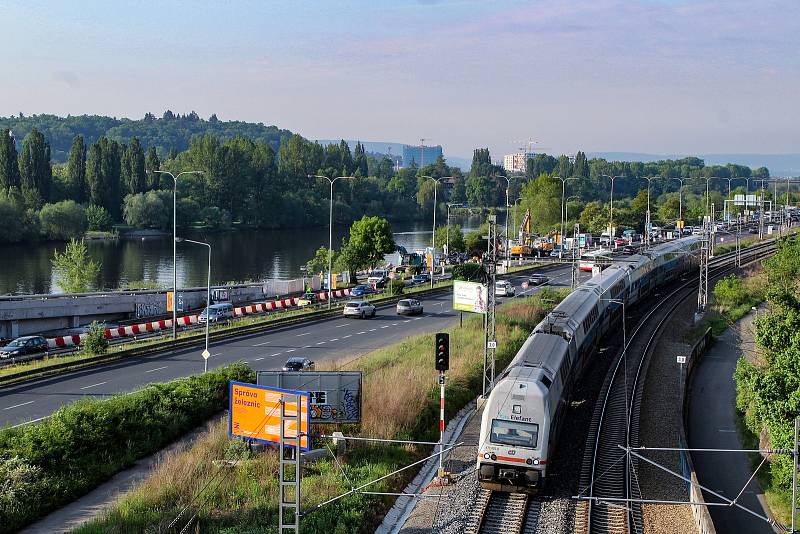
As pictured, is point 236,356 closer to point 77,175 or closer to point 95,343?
point 95,343

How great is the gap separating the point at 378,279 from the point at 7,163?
68.0m

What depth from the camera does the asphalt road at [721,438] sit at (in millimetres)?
22188

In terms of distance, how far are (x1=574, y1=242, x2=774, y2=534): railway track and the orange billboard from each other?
7.40 meters

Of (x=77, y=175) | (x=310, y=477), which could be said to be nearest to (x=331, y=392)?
(x=310, y=477)

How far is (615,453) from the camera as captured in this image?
24.7 meters

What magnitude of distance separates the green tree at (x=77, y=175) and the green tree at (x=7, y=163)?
32.5ft

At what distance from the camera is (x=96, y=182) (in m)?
124

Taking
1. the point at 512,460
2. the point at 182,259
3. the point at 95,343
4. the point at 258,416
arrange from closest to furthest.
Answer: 1. the point at 512,460
2. the point at 258,416
3. the point at 95,343
4. the point at 182,259

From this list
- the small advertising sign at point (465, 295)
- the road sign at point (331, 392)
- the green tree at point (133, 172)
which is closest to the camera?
the road sign at point (331, 392)

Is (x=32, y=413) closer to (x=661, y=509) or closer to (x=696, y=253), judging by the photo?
(x=661, y=509)

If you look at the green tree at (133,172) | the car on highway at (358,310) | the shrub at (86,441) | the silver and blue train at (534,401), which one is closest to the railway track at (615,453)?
the silver and blue train at (534,401)

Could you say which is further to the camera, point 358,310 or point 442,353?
point 358,310

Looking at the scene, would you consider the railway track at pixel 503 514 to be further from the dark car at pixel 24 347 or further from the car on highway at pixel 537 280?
the car on highway at pixel 537 280

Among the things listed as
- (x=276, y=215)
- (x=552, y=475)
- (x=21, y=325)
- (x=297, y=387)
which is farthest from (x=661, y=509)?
(x=276, y=215)
